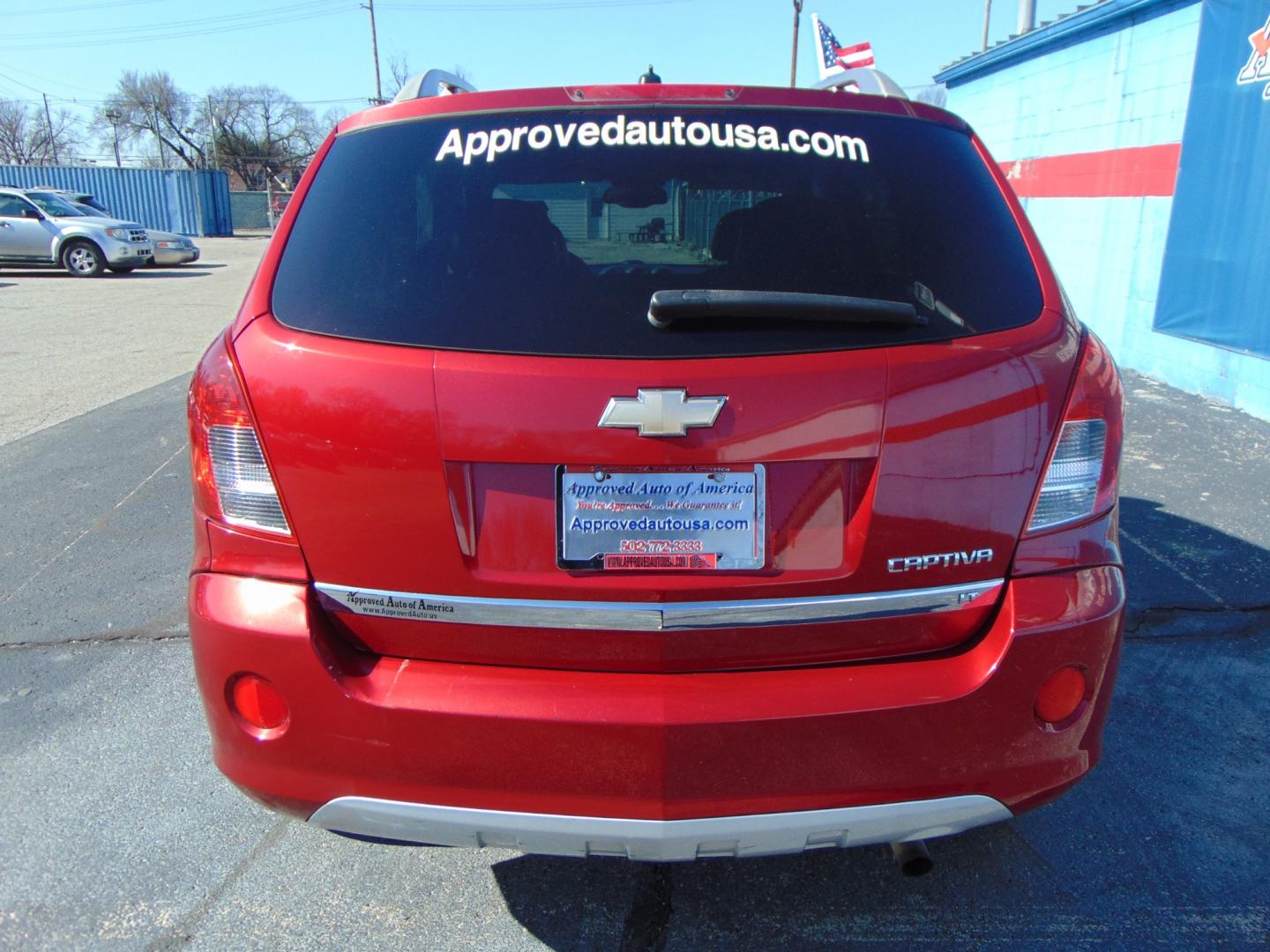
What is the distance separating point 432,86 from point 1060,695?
2189 mm

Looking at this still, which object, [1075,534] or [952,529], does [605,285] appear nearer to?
[952,529]

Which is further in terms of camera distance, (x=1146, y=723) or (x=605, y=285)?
(x=1146, y=723)

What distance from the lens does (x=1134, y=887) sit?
244 centimetres

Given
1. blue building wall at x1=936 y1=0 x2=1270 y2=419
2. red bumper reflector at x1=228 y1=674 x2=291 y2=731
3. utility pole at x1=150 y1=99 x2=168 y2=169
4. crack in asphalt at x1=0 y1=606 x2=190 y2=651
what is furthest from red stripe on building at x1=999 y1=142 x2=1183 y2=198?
utility pole at x1=150 y1=99 x2=168 y2=169

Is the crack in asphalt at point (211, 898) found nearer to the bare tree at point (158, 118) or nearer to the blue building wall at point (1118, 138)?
the blue building wall at point (1118, 138)

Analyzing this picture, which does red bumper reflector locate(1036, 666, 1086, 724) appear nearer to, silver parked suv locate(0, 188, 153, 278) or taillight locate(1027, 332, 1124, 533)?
taillight locate(1027, 332, 1124, 533)

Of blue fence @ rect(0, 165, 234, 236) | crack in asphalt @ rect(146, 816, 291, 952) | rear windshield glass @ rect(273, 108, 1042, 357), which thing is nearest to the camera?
rear windshield glass @ rect(273, 108, 1042, 357)

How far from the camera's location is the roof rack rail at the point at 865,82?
2500 mm

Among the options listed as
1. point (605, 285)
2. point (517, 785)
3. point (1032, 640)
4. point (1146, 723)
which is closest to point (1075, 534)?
point (1032, 640)

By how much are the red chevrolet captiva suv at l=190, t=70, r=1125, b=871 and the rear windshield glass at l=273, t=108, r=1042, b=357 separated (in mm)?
12

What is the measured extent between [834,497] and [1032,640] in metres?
0.50

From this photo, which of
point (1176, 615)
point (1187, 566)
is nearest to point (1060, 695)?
point (1176, 615)

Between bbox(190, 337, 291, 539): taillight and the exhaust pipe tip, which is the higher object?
bbox(190, 337, 291, 539): taillight

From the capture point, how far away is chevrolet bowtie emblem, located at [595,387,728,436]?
5.81 feet
